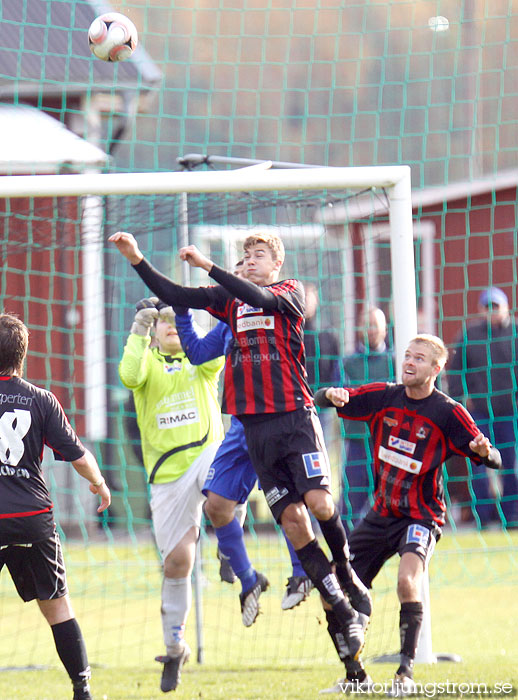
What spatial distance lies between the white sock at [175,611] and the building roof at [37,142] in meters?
5.56

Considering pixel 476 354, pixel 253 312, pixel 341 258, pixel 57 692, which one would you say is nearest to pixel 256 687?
pixel 57 692

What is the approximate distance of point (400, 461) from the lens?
16.1ft

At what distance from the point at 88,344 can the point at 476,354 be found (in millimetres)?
3942

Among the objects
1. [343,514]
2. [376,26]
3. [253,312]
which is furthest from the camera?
[376,26]

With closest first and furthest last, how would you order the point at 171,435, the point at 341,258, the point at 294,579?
1. the point at 294,579
2. the point at 171,435
3. the point at 341,258

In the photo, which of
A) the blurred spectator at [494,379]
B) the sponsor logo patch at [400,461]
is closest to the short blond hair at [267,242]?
the sponsor logo patch at [400,461]

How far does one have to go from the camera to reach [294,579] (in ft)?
17.2

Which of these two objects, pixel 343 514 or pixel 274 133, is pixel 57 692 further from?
pixel 274 133

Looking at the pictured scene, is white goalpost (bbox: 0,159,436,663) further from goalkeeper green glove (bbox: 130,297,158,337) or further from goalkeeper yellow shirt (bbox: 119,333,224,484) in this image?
goalkeeper yellow shirt (bbox: 119,333,224,484)

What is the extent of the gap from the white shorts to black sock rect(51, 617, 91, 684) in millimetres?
1155

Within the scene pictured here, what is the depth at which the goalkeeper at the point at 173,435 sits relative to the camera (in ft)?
17.9

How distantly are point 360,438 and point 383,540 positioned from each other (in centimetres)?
373

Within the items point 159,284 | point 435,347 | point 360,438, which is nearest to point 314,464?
point 435,347

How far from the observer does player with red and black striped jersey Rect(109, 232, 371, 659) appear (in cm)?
463
